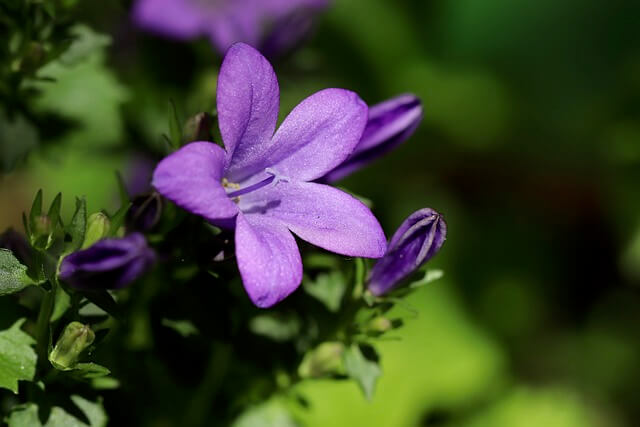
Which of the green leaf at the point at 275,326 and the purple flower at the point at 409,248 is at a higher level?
the purple flower at the point at 409,248

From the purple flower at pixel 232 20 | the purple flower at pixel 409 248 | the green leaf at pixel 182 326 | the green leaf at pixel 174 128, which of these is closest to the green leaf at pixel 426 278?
the purple flower at pixel 409 248

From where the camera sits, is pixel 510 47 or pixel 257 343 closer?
pixel 257 343

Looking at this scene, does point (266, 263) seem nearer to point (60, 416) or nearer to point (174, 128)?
point (174, 128)

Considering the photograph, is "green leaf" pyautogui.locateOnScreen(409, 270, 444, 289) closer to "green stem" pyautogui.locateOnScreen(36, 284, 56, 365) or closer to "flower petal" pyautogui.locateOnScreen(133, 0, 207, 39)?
"green stem" pyautogui.locateOnScreen(36, 284, 56, 365)

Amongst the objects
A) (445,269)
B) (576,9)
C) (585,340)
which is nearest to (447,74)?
(576,9)

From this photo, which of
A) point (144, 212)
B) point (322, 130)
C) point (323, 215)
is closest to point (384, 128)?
point (322, 130)

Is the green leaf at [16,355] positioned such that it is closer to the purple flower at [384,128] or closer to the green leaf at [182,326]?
the green leaf at [182,326]

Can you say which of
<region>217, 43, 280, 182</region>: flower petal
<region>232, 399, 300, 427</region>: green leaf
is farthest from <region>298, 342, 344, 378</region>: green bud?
<region>217, 43, 280, 182</region>: flower petal

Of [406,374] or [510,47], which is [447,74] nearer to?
[510,47]
